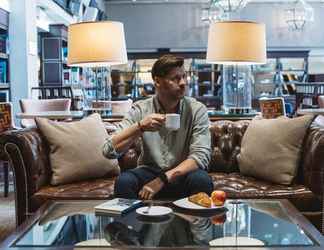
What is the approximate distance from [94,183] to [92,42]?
4.38 ft

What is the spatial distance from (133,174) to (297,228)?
3.02ft

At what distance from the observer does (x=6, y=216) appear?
12.7 ft

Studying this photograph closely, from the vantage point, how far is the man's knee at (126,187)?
2521 mm

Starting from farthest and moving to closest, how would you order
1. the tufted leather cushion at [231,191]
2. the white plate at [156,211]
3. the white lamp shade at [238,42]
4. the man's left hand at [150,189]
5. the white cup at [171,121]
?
the white lamp shade at [238,42], the tufted leather cushion at [231,191], the man's left hand at [150,189], the white cup at [171,121], the white plate at [156,211]

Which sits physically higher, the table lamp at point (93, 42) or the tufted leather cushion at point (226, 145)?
the table lamp at point (93, 42)

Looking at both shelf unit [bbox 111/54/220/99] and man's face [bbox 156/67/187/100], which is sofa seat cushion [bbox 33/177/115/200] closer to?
man's face [bbox 156/67/187/100]

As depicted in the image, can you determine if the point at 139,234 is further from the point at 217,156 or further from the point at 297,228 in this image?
the point at 217,156

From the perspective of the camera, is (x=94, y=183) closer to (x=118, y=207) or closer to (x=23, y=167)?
(x=23, y=167)

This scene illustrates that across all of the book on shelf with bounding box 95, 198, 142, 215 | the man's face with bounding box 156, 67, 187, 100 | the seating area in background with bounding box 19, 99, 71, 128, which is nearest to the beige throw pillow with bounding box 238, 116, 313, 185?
the man's face with bounding box 156, 67, 187, 100

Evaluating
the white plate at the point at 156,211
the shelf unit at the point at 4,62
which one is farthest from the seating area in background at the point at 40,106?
the white plate at the point at 156,211

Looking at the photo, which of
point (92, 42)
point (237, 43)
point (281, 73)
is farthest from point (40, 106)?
point (281, 73)

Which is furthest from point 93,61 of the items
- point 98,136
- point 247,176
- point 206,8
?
point 206,8

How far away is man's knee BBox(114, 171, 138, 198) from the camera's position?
99.3 inches

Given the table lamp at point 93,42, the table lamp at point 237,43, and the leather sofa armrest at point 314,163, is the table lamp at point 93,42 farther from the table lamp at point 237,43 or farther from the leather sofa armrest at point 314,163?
the leather sofa armrest at point 314,163
